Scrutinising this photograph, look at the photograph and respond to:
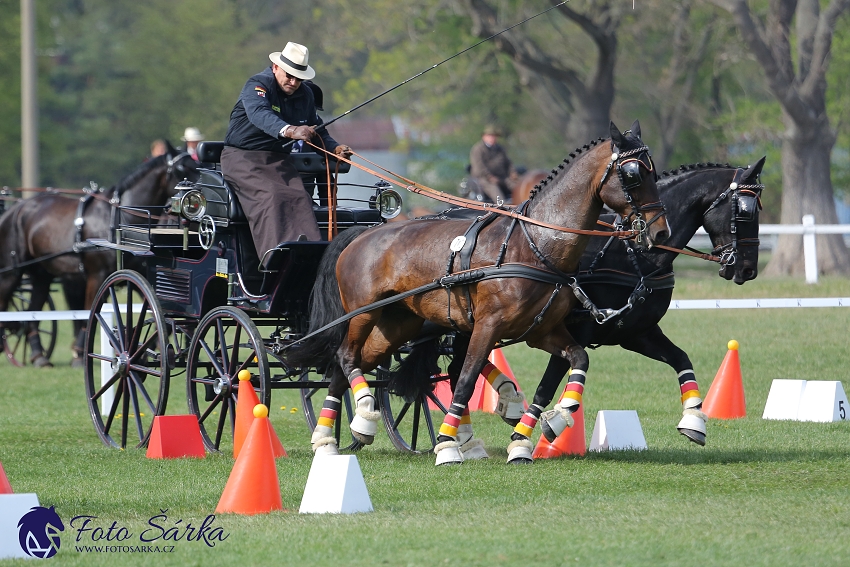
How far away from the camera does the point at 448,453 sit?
25.7 feet

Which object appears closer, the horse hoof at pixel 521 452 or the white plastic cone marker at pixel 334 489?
the white plastic cone marker at pixel 334 489

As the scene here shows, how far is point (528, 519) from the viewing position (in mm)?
6188

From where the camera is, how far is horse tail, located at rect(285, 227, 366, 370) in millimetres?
8461

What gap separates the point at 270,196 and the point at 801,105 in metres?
16.1

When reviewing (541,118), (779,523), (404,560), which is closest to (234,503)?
(404,560)

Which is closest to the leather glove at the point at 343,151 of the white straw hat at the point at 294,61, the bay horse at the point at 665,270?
the white straw hat at the point at 294,61

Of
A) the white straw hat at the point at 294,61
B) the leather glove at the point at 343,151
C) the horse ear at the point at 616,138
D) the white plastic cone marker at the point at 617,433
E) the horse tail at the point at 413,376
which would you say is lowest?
the white plastic cone marker at the point at 617,433

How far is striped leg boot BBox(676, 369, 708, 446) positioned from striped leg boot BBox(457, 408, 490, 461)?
1.25 meters

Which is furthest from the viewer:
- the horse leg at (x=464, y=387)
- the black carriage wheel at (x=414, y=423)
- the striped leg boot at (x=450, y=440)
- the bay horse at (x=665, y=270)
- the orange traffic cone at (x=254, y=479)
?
the black carriage wheel at (x=414, y=423)

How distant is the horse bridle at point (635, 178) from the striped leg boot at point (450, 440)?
148 centimetres

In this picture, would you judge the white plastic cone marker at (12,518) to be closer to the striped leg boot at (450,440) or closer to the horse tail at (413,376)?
the striped leg boot at (450,440)

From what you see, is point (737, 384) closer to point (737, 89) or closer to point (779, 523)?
point (779, 523)

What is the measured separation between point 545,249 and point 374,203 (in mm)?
2179

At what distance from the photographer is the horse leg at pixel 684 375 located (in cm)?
803
